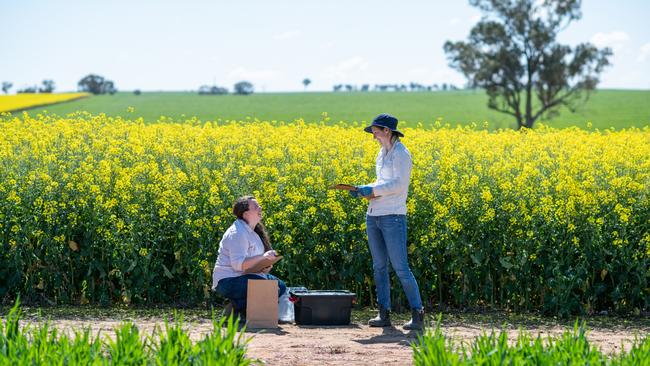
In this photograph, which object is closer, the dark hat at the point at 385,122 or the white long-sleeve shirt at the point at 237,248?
the dark hat at the point at 385,122

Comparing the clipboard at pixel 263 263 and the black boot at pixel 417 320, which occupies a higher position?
the clipboard at pixel 263 263

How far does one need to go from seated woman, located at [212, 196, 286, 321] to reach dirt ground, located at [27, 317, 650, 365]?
401mm

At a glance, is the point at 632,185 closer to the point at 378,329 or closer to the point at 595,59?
the point at 378,329

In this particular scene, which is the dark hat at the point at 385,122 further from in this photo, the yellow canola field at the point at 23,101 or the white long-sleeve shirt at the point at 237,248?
the yellow canola field at the point at 23,101

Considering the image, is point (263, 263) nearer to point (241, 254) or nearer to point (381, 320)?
point (241, 254)

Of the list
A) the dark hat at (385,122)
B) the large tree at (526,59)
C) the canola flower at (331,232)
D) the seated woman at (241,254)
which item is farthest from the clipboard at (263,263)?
the large tree at (526,59)

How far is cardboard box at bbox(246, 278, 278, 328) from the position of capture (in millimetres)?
8727

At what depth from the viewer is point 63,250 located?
33.8 ft

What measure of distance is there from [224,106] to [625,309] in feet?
200

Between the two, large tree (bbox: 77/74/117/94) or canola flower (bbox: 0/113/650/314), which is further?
large tree (bbox: 77/74/117/94)

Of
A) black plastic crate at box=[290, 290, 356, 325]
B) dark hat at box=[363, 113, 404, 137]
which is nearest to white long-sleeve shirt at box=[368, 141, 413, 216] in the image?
dark hat at box=[363, 113, 404, 137]

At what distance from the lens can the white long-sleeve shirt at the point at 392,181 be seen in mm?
8477

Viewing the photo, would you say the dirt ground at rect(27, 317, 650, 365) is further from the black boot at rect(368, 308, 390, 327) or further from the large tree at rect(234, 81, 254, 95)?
the large tree at rect(234, 81, 254, 95)

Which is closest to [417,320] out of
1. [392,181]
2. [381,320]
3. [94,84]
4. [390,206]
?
[381,320]
